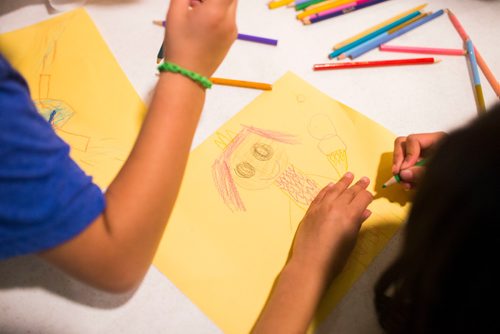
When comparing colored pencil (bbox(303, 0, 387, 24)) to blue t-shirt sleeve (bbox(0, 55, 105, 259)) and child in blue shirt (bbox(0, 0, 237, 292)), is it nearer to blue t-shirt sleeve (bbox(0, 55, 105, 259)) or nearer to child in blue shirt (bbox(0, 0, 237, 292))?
child in blue shirt (bbox(0, 0, 237, 292))

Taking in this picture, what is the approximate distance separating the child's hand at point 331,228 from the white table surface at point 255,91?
0.13ft

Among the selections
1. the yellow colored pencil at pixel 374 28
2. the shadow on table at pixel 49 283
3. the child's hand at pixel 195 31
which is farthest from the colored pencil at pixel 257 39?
the shadow on table at pixel 49 283

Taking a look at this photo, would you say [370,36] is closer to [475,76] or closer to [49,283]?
[475,76]

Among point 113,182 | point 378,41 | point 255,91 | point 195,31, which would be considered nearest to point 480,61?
point 378,41

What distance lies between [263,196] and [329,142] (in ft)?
0.43

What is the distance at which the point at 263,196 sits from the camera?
0.49m

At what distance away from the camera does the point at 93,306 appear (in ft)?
1.33

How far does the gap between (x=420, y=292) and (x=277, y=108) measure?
0.33 meters

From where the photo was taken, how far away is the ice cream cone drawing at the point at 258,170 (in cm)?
49

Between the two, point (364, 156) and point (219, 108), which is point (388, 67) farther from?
point (219, 108)

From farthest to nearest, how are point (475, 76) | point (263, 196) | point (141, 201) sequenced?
point (475, 76) < point (263, 196) < point (141, 201)

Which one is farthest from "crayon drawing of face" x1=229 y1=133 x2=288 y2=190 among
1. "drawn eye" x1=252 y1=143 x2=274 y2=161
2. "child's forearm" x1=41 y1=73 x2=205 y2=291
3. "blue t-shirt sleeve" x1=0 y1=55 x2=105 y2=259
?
"blue t-shirt sleeve" x1=0 y1=55 x2=105 y2=259

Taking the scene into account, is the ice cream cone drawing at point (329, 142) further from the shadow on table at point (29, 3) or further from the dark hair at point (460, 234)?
the shadow on table at point (29, 3)

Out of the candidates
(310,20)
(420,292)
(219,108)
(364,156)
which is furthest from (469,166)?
(310,20)
